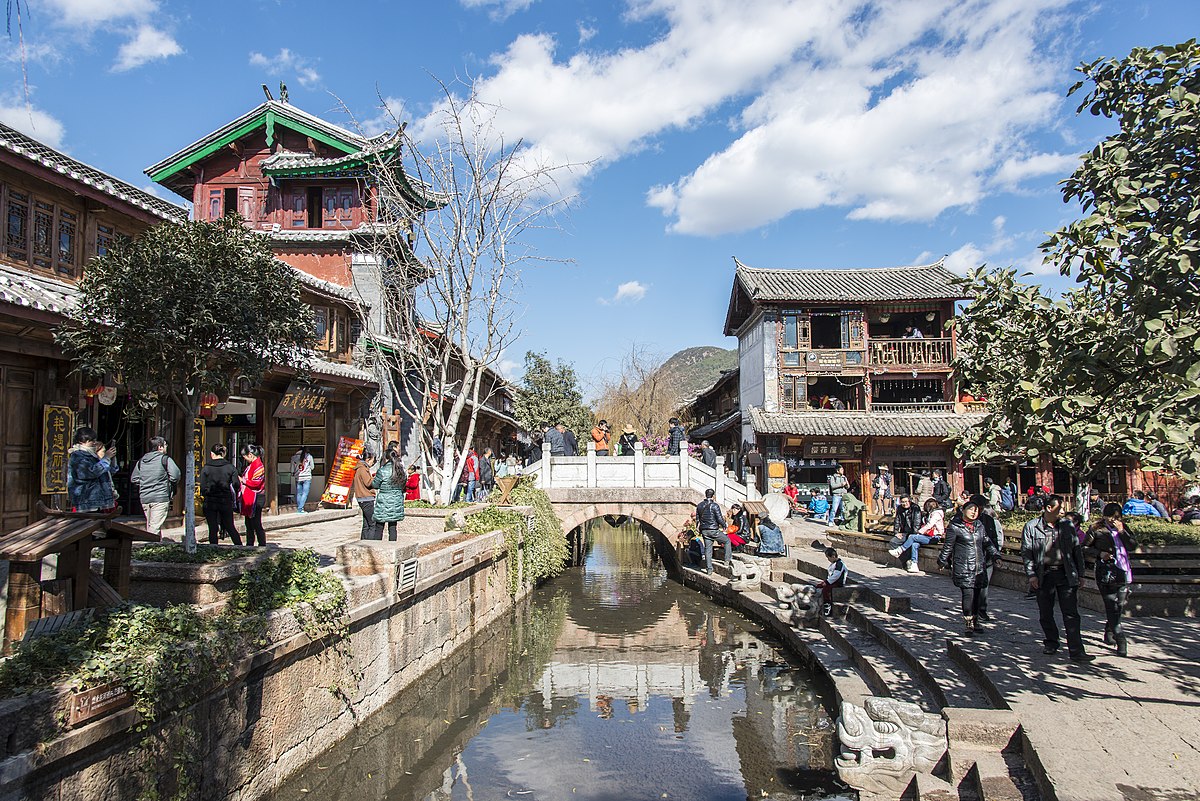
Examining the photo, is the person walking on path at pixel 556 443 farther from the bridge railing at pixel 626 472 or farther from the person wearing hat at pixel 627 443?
the person wearing hat at pixel 627 443

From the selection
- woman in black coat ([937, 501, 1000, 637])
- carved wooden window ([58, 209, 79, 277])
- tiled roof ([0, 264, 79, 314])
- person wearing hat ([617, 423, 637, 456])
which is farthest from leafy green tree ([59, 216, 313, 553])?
person wearing hat ([617, 423, 637, 456])

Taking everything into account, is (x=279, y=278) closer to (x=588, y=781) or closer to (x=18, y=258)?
(x=18, y=258)

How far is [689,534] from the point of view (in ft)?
60.8

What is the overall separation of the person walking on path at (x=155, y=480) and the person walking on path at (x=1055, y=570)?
9740 mm

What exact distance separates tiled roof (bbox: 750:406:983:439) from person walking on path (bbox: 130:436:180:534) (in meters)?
18.9

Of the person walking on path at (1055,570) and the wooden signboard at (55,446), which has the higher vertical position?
the wooden signboard at (55,446)

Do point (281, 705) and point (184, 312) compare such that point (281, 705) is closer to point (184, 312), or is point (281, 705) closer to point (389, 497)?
point (184, 312)

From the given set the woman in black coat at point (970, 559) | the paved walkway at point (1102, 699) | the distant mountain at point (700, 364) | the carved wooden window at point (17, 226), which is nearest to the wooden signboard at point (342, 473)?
the carved wooden window at point (17, 226)

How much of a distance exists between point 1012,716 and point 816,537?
13.5m

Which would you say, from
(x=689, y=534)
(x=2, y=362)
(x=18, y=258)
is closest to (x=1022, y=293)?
(x=2, y=362)

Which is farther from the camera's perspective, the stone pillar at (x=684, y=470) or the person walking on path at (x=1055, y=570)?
the stone pillar at (x=684, y=470)

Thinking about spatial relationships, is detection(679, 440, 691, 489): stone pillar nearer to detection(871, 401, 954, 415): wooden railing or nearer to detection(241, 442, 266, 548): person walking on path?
detection(871, 401, 954, 415): wooden railing

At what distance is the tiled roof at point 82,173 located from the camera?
9633 mm

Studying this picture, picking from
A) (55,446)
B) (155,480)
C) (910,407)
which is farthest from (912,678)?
(910,407)
